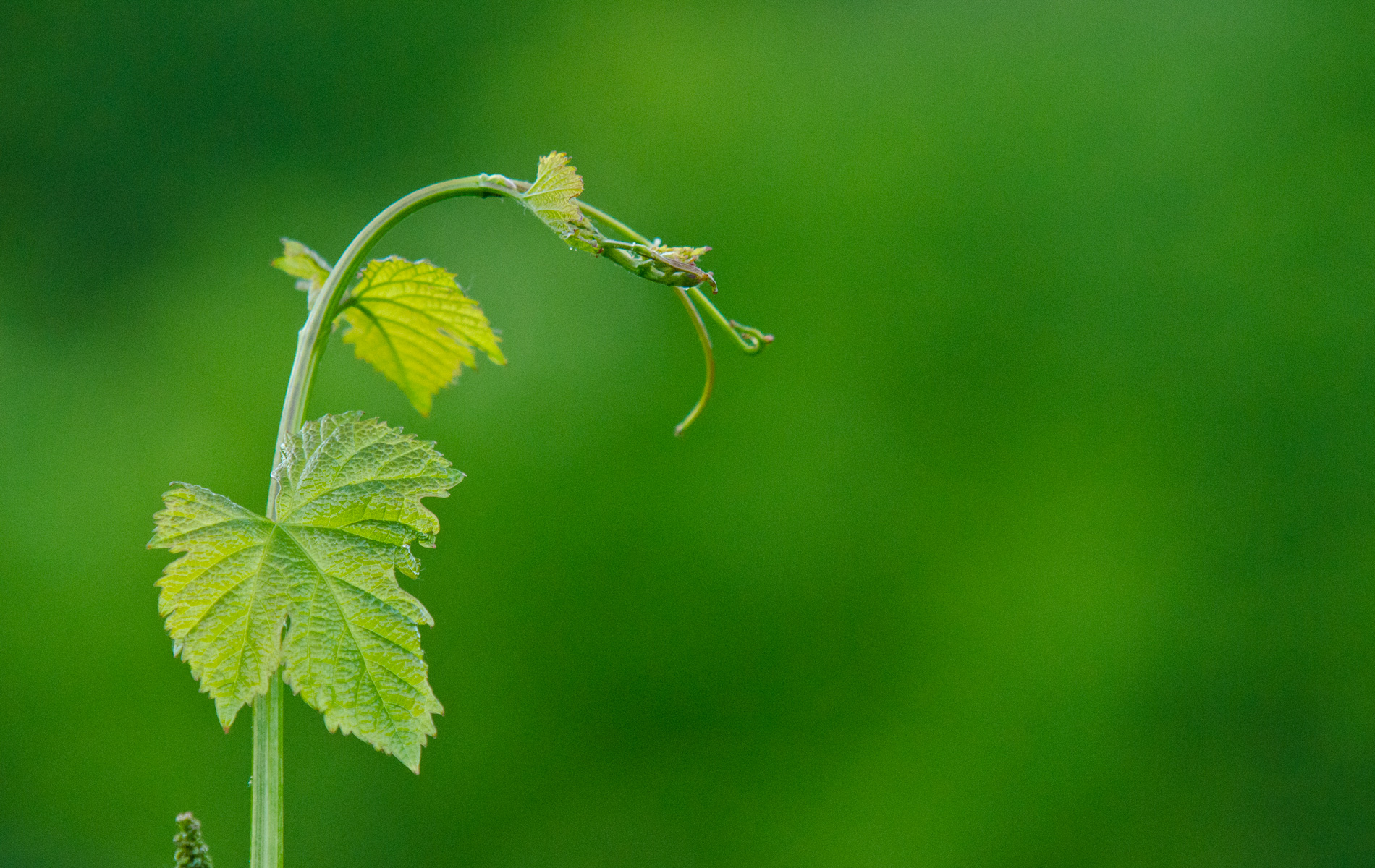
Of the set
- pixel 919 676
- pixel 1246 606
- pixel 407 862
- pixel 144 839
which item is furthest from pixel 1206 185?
pixel 144 839

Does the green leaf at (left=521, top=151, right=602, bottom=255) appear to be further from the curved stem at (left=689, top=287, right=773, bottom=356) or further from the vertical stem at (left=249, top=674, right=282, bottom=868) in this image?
the vertical stem at (left=249, top=674, right=282, bottom=868)

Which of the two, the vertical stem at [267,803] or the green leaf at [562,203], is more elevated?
the green leaf at [562,203]

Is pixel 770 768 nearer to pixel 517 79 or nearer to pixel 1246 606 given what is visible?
pixel 1246 606

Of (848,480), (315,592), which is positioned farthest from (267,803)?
(848,480)

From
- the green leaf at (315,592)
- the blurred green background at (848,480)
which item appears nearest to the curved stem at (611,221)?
the green leaf at (315,592)

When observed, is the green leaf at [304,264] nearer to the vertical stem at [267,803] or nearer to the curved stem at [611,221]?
the curved stem at [611,221]

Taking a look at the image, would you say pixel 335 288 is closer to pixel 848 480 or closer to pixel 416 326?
pixel 416 326
